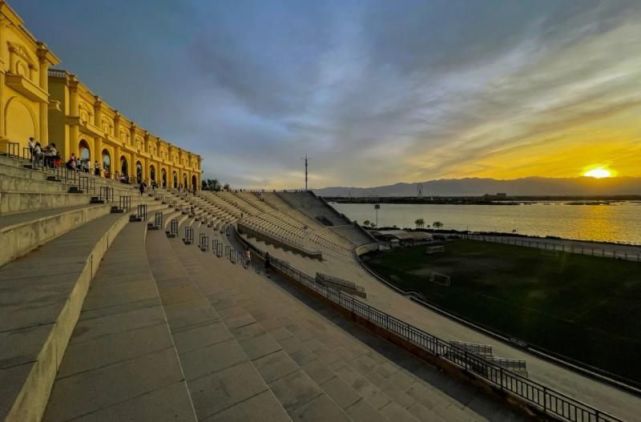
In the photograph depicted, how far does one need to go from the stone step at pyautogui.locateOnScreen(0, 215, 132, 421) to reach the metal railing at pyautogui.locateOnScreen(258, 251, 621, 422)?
8.71m

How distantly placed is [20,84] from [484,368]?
1021 inches

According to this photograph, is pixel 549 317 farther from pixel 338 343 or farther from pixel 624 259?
pixel 624 259

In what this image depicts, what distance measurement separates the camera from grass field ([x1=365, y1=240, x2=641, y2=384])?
460 inches

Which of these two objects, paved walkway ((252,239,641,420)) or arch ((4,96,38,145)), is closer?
paved walkway ((252,239,641,420))

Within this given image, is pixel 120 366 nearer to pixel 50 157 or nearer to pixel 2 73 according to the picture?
pixel 50 157

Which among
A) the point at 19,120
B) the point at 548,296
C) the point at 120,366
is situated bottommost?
the point at 548,296

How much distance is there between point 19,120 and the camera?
16453mm

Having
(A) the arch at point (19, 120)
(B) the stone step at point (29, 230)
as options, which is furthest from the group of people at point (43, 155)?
(B) the stone step at point (29, 230)

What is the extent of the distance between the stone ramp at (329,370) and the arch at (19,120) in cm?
1554

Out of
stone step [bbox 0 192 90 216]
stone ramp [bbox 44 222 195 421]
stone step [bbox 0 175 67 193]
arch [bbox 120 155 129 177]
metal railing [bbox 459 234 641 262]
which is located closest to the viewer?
stone ramp [bbox 44 222 195 421]

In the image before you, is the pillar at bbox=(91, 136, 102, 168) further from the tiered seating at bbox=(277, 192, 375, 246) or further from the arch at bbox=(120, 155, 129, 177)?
the tiered seating at bbox=(277, 192, 375, 246)

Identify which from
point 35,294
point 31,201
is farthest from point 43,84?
point 35,294

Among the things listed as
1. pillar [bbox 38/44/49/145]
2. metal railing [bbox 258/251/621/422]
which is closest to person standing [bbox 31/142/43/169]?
pillar [bbox 38/44/49/145]

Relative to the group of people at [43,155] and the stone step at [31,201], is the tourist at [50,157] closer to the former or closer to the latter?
the group of people at [43,155]
